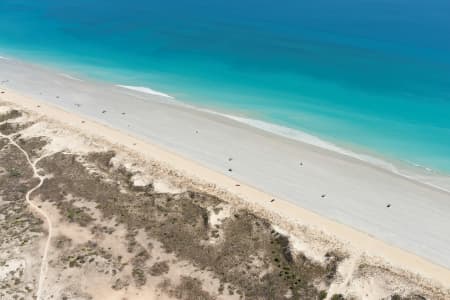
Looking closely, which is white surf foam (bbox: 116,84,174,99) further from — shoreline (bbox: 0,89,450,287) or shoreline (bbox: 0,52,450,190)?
shoreline (bbox: 0,89,450,287)

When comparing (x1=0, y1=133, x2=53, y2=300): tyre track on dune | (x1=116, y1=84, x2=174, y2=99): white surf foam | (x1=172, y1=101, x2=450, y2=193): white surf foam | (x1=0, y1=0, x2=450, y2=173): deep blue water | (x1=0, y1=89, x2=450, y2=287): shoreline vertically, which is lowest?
(x1=0, y1=133, x2=53, y2=300): tyre track on dune

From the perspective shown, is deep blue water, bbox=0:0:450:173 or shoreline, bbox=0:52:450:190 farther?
deep blue water, bbox=0:0:450:173

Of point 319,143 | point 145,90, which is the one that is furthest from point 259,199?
point 145,90

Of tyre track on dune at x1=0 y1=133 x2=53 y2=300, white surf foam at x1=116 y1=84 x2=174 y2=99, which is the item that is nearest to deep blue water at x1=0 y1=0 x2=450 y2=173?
white surf foam at x1=116 y1=84 x2=174 y2=99

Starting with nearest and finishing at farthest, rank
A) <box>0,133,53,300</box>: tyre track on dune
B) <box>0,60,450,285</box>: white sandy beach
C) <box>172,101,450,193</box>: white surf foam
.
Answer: <box>0,133,53,300</box>: tyre track on dune
<box>0,60,450,285</box>: white sandy beach
<box>172,101,450,193</box>: white surf foam

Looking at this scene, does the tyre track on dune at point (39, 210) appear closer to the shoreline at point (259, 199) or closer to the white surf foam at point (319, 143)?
the shoreline at point (259, 199)

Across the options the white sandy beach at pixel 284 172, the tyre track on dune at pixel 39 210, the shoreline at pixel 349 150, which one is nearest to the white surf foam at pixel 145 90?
the shoreline at pixel 349 150
